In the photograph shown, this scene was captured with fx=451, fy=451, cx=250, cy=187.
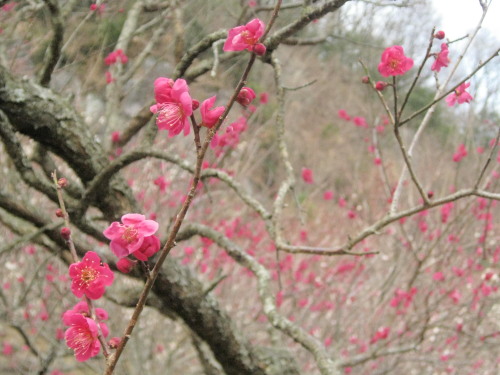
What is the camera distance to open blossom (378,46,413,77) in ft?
4.95

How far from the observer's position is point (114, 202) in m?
1.96

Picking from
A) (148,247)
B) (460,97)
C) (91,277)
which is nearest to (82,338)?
(91,277)

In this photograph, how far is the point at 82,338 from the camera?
983 mm

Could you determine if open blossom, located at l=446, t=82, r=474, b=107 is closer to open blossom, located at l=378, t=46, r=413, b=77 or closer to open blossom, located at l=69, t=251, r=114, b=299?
open blossom, located at l=378, t=46, r=413, b=77

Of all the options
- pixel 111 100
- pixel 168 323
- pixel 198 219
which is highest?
pixel 198 219

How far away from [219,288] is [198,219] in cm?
89

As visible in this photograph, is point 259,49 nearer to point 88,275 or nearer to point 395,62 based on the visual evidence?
point 88,275

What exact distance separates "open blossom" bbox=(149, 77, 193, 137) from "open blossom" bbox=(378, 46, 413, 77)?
2.84 feet

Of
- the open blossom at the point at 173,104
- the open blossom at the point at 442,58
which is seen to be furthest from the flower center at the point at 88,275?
the open blossom at the point at 442,58

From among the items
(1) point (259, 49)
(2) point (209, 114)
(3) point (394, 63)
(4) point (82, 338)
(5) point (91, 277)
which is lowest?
(4) point (82, 338)

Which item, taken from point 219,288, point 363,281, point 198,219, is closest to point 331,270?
point 363,281

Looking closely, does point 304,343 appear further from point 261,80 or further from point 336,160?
point 336,160

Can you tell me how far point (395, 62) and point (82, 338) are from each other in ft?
4.12

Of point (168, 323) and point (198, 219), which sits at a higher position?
point (198, 219)
